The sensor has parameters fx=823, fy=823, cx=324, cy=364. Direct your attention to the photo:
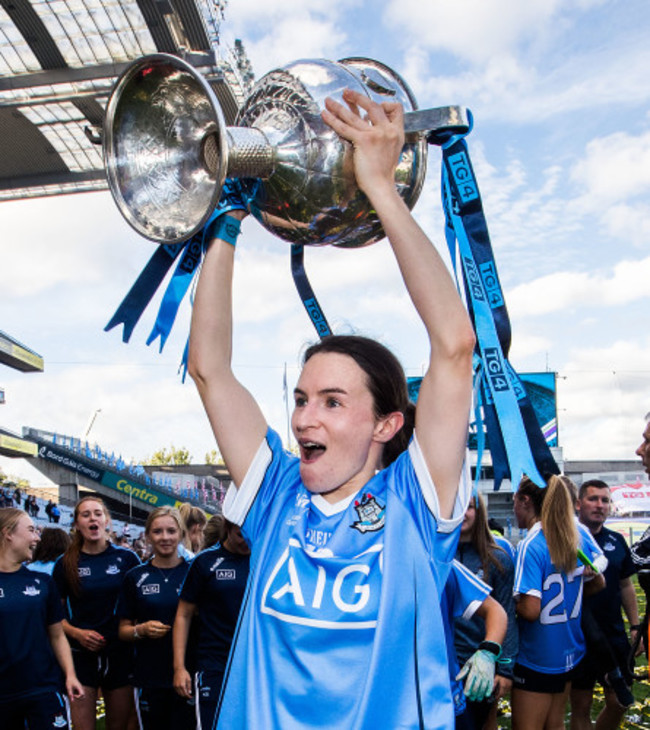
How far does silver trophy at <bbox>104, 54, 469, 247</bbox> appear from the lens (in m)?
1.97

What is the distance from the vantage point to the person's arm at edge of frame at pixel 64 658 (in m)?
5.11

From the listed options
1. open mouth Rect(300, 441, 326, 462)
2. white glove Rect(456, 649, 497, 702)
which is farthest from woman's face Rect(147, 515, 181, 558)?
open mouth Rect(300, 441, 326, 462)

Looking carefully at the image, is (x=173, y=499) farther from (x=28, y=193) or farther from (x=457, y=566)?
(x=457, y=566)

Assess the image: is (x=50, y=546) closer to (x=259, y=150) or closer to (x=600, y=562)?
(x=600, y=562)

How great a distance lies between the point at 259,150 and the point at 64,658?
13.9ft

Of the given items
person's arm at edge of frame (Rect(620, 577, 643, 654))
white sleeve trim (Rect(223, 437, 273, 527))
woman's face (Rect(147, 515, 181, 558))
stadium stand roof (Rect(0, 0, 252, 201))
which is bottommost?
person's arm at edge of frame (Rect(620, 577, 643, 654))

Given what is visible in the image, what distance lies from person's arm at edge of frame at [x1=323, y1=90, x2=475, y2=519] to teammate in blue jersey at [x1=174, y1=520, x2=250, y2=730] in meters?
3.37

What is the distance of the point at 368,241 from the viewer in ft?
7.43

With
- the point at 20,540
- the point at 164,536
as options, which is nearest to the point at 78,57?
the point at 164,536

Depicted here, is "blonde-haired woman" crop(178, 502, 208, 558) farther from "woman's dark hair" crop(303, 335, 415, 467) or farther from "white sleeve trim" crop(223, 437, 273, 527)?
"woman's dark hair" crop(303, 335, 415, 467)

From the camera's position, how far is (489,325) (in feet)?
7.38

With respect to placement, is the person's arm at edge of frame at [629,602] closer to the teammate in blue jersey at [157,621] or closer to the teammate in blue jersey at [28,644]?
the teammate in blue jersey at [157,621]

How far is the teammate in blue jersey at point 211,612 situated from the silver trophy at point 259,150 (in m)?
3.37

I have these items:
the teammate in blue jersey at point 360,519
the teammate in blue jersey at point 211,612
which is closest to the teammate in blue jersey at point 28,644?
the teammate in blue jersey at point 211,612
